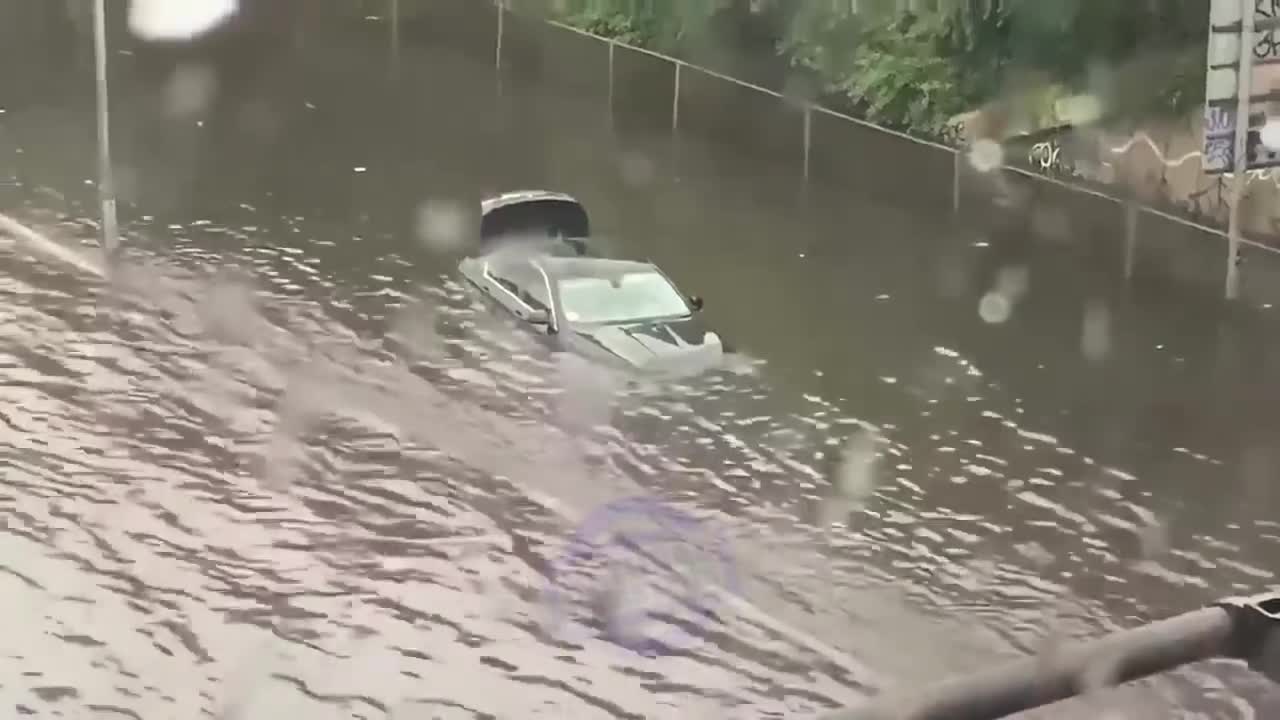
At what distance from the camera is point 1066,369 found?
36.3 feet

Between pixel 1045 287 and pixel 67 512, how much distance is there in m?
7.86

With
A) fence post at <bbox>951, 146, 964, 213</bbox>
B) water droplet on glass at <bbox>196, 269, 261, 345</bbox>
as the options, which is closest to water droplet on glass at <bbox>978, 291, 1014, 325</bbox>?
fence post at <bbox>951, 146, 964, 213</bbox>

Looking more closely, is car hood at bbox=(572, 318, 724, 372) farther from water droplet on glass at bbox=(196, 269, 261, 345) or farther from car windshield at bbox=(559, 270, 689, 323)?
water droplet on glass at bbox=(196, 269, 261, 345)

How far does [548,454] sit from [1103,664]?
6.65 meters

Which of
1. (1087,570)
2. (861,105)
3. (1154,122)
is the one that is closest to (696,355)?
(1087,570)

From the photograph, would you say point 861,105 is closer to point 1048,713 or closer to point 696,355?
point 696,355

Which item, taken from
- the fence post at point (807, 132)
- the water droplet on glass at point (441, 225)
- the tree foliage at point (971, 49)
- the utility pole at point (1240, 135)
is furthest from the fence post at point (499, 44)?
the utility pole at point (1240, 135)

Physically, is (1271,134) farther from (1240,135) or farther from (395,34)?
(395,34)

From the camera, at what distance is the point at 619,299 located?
11.2 m

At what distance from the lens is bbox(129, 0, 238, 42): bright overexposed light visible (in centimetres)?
2261

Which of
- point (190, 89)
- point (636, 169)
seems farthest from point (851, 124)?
point (190, 89)

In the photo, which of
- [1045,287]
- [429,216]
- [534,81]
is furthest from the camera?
[534,81]

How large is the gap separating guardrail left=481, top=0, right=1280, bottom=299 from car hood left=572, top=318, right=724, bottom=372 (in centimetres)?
441

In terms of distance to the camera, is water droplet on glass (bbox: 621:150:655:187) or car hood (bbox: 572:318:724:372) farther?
water droplet on glass (bbox: 621:150:655:187)
